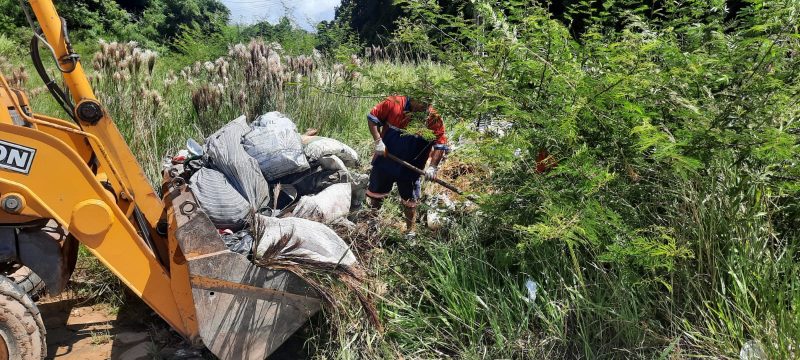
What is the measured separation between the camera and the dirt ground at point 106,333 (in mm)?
3338

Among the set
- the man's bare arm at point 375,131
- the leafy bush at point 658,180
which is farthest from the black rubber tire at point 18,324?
the man's bare arm at point 375,131

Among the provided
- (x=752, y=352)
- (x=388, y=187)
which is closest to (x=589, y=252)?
(x=752, y=352)

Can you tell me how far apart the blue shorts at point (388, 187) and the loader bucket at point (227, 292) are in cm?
225

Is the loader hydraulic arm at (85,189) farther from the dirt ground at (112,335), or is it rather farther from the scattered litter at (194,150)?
the scattered litter at (194,150)

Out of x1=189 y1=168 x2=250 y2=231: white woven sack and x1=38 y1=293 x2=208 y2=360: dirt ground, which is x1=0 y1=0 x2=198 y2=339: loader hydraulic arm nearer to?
x1=38 y1=293 x2=208 y2=360: dirt ground

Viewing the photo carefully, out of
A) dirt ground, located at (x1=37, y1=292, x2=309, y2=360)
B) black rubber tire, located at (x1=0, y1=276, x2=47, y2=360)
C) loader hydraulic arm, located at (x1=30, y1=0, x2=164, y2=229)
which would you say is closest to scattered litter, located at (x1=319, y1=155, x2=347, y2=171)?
dirt ground, located at (x1=37, y1=292, x2=309, y2=360)

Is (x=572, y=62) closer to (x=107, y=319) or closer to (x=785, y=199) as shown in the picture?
(x=785, y=199)

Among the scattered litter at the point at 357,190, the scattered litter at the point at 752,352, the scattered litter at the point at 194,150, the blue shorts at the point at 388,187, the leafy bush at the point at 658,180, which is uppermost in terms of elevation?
the leafy bush at the point at 658,180

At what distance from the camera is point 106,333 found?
3574 mm

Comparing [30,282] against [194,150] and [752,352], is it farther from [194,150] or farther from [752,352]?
[752,352]

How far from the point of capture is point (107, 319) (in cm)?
376

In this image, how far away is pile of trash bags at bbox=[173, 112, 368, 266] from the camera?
3285mm

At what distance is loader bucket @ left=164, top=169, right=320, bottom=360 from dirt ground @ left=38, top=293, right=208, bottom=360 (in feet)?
1.74

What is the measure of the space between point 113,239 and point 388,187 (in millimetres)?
2790
